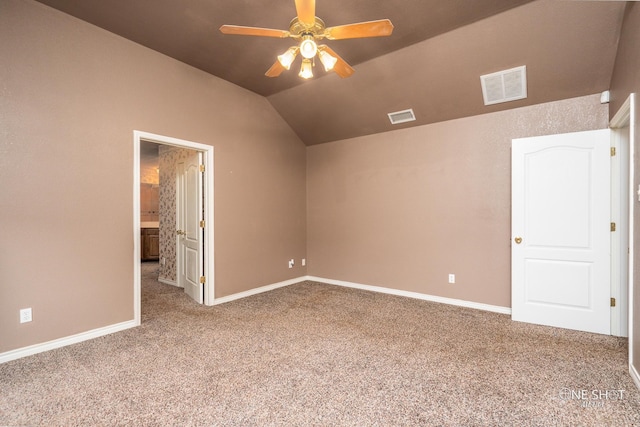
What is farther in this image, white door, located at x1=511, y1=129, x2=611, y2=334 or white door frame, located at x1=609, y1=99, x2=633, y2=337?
white door, located at x1=511, y1=129, x2=611, y2=334

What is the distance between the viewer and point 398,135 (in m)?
4.72

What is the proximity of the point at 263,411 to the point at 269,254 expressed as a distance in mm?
3183

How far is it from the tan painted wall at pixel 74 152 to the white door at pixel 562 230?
12.5ft

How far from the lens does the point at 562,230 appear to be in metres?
3.33

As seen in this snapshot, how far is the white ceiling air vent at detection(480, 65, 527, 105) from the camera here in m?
3.35

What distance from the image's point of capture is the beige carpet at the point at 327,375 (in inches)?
74.8

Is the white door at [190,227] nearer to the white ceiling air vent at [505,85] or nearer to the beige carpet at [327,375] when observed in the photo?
the beige carpet at [327,375]

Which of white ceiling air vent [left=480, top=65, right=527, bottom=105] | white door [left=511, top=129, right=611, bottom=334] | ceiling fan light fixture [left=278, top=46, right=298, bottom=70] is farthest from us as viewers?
white ceiling air vent [left=480, top=65, right=527, bottom=105]

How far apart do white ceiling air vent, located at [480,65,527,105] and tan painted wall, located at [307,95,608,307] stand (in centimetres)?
25

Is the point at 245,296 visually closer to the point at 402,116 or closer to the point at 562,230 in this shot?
the point at 402,116

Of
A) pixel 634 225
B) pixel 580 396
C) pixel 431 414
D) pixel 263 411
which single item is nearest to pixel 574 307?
pixel 634 225

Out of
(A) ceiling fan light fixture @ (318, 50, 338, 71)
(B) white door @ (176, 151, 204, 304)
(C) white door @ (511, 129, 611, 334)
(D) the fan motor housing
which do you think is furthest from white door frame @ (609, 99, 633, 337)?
(B) white door @ (176, 151, 204, 304)

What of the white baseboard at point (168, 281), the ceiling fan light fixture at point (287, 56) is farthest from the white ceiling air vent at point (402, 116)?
the white baseboard at point (168, 281)

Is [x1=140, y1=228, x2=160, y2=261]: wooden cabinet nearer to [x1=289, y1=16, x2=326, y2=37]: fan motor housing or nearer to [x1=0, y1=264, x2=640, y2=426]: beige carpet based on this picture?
[x1=0, y1=264, x2=640, y2=426]: beige carpet
